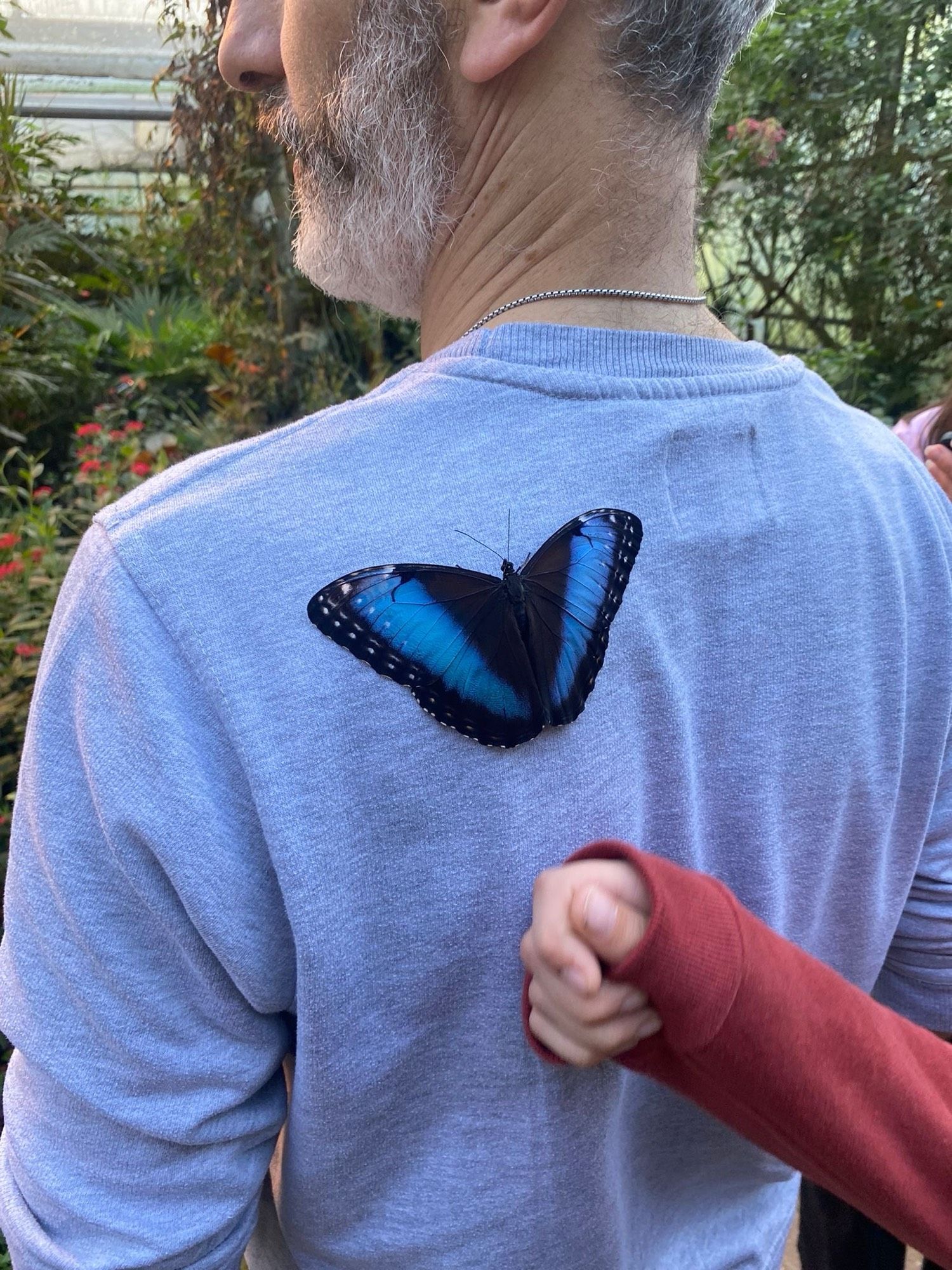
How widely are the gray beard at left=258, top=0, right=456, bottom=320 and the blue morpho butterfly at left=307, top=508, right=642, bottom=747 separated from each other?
1.33ft

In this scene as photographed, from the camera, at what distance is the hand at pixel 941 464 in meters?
2.48

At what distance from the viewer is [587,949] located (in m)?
0.70

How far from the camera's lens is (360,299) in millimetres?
1170

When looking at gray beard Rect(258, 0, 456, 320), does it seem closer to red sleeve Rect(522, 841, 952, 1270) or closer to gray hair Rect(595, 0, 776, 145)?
gray hair Rect(595, 0, 776, 145)

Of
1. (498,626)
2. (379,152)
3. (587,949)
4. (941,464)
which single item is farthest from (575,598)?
(941,464)

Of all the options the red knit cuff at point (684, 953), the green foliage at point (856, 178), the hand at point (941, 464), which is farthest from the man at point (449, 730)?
the green foliage at point (856, 178)

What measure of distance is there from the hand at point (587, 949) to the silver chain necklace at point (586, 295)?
477 mm

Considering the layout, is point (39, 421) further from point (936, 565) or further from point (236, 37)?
point (936, 565)

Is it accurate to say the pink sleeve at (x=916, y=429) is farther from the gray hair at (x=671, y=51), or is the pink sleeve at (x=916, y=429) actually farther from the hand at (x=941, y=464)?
the gray hair at (x=671, y=51)

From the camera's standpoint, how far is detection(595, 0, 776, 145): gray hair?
85cm

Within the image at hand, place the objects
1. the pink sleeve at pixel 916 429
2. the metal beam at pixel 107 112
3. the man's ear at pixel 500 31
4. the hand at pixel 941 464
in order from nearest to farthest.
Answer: the man's ear at pixel 500 31 → the hand at pixel 941 464 → the pink sleeve at pixel 916 429 → the metal beam at pixel 107 112

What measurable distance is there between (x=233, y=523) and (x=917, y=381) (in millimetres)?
6312

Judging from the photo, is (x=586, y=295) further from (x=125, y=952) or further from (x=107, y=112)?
(x=107, y=112)

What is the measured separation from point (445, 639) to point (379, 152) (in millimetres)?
511
